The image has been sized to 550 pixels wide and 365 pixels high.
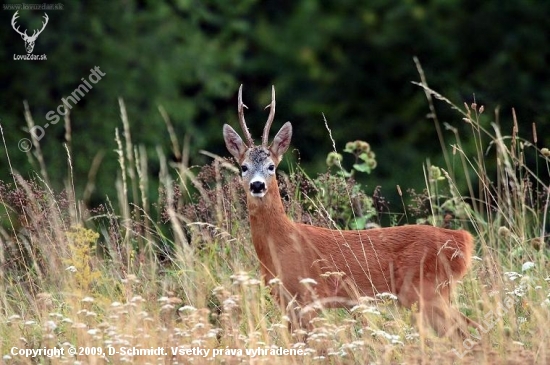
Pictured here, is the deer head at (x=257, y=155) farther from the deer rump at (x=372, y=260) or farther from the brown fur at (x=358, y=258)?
the deer rump at (x=372, y=260)

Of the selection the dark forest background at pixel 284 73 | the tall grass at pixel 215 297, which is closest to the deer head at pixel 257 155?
the tall grass at pixel 215 297

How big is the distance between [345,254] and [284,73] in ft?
31.8

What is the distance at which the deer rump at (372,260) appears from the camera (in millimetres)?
5832

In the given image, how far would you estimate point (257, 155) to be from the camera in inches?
238

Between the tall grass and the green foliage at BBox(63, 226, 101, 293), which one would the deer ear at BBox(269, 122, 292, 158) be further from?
the green foliage at BBox(63, 226, 101, 293)

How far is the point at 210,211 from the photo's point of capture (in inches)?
260

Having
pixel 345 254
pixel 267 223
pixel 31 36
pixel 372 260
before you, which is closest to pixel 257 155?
pixel 267 223

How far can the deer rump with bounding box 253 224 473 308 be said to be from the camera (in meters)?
5.83

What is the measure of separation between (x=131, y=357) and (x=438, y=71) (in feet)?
35.1

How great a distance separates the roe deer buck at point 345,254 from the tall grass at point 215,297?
4.6 inches

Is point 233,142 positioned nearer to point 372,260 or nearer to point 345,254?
point 345,254

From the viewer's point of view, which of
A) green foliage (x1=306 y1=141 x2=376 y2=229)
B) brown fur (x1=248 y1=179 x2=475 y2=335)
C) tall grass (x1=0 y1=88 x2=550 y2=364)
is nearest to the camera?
tall grass (x1=0 y1=88 x2=550 y2=364)

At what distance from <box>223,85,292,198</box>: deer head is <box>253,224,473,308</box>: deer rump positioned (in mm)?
266

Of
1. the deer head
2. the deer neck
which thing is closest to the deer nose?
the deer head
